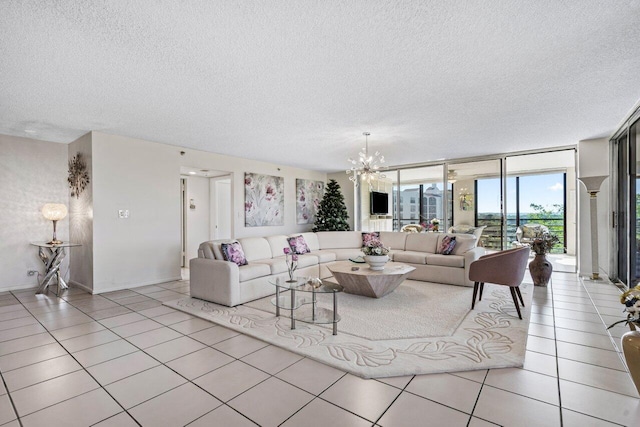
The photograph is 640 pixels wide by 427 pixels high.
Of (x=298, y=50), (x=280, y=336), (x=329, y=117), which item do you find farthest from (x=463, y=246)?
(x=298, y=50)

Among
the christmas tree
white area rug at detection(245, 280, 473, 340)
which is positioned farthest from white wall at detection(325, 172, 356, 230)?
white area rug at detection(245, 280, 473, 340)

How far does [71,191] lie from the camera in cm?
545

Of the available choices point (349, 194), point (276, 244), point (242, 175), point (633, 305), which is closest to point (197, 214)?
point (242, 175)

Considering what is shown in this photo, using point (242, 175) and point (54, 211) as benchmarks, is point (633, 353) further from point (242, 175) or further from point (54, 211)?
point (54, 211)

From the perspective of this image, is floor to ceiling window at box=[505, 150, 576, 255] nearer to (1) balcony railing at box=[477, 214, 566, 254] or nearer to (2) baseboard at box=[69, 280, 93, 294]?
(1) balcony railing at box=[477, 214, 566, 254]

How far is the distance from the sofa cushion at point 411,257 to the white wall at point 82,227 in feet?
17.0

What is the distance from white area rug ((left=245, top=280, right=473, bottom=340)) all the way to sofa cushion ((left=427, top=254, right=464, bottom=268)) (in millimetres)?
408

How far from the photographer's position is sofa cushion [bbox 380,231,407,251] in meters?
6.45

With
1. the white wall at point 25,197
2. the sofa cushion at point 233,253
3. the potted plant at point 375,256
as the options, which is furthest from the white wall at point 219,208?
the potted plant at point 375,256

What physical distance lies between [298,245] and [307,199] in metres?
3.05

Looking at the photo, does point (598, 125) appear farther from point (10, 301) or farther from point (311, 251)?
point (10, 301)

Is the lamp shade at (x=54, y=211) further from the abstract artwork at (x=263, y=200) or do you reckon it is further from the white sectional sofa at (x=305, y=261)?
the abstract artwork at (x=263, y=200)

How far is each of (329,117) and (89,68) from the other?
259 centimetres

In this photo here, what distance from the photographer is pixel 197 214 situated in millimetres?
7445
